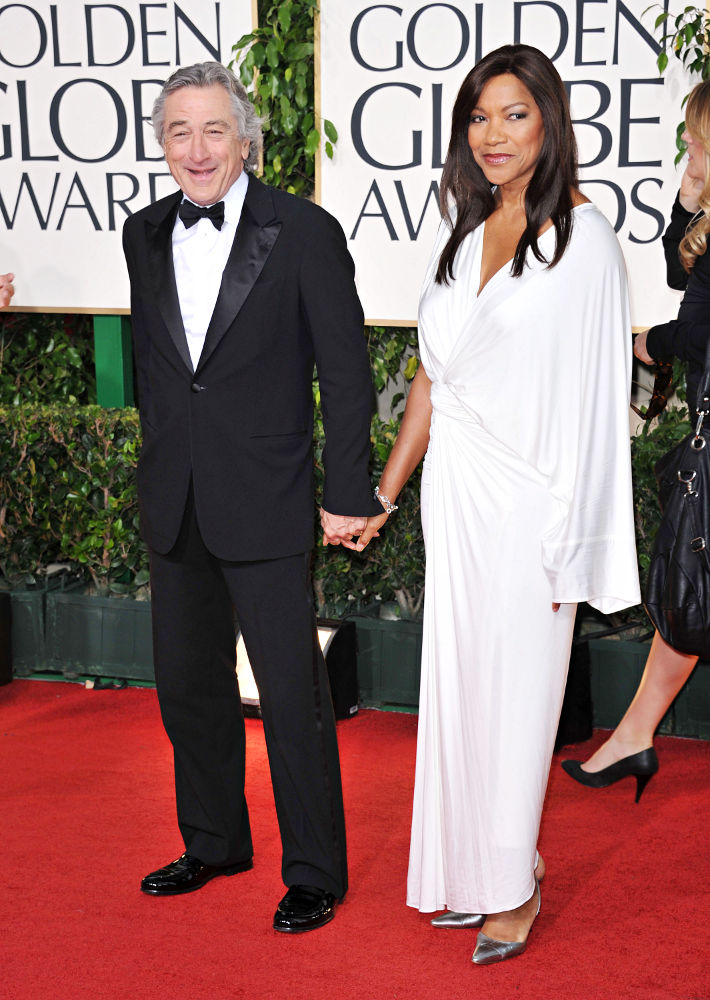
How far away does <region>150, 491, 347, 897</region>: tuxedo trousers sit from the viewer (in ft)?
8.63

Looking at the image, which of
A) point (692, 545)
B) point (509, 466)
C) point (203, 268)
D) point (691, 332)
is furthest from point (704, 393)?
point (203, 268)

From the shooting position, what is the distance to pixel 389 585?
418 centimetres

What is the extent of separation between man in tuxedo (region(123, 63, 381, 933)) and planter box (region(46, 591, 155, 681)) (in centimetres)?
155

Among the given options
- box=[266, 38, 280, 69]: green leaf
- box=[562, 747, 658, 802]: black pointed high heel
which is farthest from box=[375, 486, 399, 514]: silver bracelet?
box=[266, 38, 280, 69]: green leaf

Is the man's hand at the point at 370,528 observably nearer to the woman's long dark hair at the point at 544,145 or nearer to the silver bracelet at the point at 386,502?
the silver bracelet at the point at 386,502

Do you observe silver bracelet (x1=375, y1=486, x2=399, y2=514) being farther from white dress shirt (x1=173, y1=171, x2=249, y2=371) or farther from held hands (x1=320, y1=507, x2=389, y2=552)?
white dress shirt (x1=173, y1=171, x2=249, y2=371)

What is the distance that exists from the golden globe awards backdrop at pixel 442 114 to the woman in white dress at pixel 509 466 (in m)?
1.47

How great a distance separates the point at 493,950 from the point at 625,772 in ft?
3.27

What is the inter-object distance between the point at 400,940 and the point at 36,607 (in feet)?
7.44

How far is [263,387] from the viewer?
2539mm

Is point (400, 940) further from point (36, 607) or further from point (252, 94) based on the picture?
point (252, 94)

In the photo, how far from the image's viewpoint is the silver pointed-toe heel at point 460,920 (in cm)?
267

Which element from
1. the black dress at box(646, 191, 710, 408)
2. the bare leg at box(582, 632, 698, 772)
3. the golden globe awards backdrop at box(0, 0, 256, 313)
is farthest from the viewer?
the golden globe awards backdrop at box(0, 0, 256, 313)

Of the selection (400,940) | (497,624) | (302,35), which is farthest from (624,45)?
(400,940)
